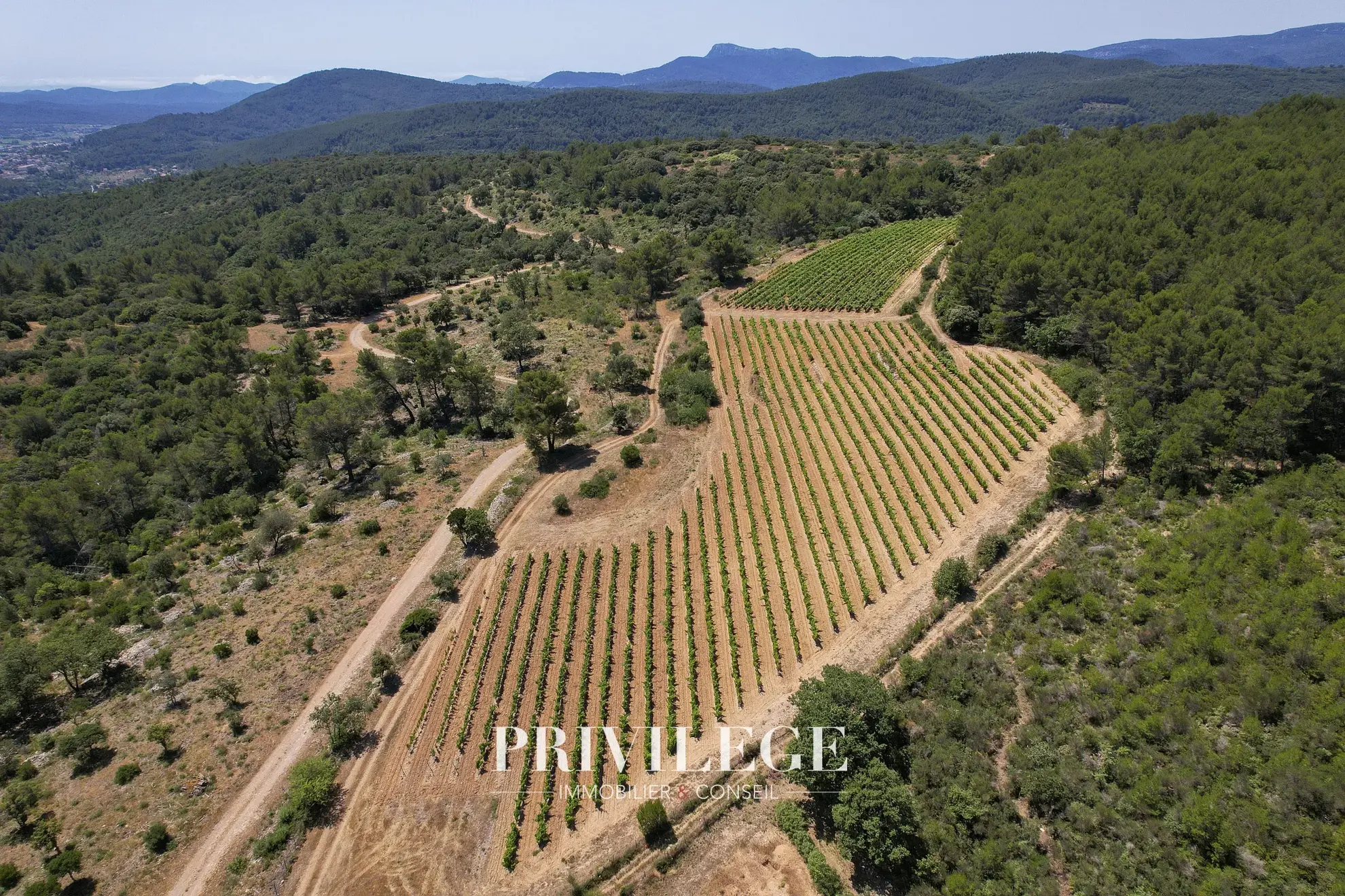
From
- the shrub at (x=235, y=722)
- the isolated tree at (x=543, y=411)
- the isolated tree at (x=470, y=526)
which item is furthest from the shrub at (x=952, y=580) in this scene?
the shrub at (x=235, y=722)

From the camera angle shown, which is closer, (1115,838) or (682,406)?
(1115,838)

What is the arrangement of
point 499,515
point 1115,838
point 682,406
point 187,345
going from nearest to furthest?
point 1115,838
point 499,515
point 682,406
point 187,345

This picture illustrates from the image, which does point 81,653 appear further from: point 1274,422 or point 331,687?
point 1274,422

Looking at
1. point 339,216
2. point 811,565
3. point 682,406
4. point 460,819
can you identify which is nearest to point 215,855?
point 460,819

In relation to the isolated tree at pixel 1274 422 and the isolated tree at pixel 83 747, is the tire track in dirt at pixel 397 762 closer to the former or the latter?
the isolated tree at pixel 83 747

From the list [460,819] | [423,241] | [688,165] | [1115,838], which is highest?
[688,165]

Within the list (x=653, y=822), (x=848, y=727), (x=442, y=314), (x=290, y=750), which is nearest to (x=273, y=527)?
(x=290, y=750)

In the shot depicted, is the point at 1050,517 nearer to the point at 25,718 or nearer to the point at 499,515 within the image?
the point at 499,515
